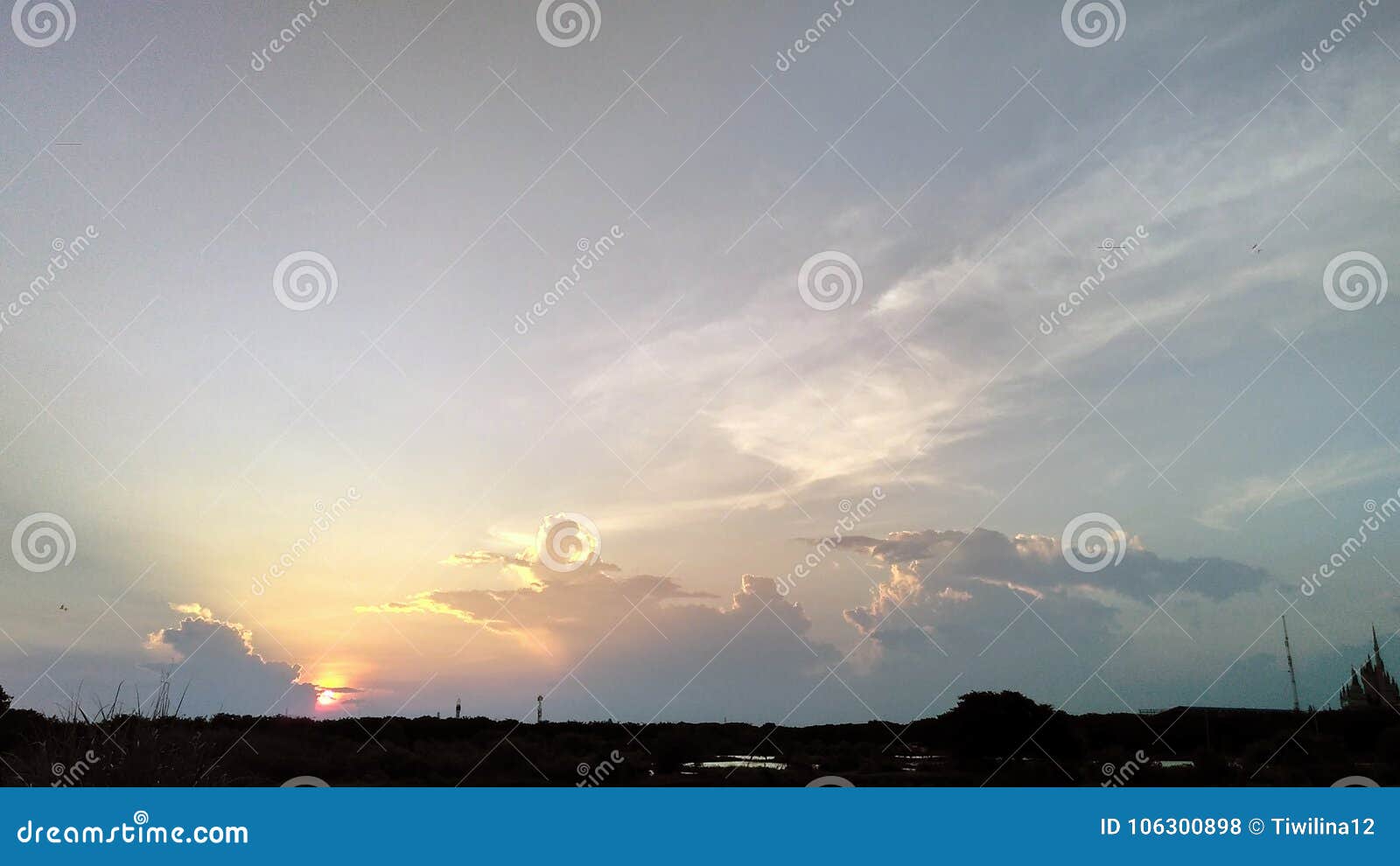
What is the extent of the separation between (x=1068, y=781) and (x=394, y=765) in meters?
25.1

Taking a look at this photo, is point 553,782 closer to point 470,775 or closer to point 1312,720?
point 470,775

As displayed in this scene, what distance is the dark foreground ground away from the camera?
35375 millimetres

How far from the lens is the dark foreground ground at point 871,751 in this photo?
35.4 meters

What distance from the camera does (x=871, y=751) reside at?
44250 millimetres
